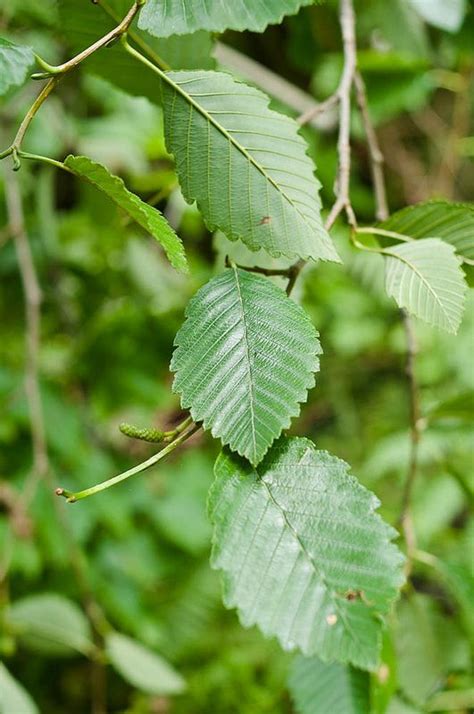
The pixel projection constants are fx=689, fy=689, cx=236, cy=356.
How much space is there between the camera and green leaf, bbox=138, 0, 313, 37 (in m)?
0.42

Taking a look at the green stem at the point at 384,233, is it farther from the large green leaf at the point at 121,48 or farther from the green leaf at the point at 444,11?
the green leaf at the point at 444,11

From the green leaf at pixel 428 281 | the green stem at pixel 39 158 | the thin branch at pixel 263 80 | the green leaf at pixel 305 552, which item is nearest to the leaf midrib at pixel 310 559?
the green leaf at pixel 305 552

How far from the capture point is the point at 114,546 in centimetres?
140

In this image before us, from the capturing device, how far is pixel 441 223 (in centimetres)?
52

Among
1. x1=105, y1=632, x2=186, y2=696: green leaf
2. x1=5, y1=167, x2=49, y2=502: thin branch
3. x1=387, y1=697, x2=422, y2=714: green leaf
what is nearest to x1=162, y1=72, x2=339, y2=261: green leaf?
x1=387, y1=697, x2=422, y2=714: green leaf

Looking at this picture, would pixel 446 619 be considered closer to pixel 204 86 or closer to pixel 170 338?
pixel 204 86

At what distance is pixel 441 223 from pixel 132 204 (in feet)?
0.81

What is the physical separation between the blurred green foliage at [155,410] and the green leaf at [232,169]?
1.31ft

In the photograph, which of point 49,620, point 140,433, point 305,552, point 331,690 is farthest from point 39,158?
point 49,620

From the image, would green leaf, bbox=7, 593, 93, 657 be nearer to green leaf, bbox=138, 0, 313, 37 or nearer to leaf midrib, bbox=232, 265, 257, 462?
leaf midrib, bbox=232, 265, 257, 462

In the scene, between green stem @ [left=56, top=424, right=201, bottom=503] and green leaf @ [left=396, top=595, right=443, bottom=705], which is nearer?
green stem @ [left=56, top=424, right=201, bottom=503]

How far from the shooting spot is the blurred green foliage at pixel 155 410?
1.13m

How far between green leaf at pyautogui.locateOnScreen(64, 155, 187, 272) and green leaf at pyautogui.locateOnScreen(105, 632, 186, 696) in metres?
0.80

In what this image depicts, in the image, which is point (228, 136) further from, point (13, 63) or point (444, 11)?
point (444, 11)
